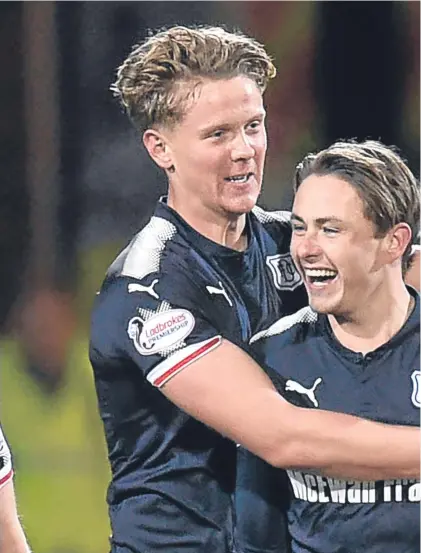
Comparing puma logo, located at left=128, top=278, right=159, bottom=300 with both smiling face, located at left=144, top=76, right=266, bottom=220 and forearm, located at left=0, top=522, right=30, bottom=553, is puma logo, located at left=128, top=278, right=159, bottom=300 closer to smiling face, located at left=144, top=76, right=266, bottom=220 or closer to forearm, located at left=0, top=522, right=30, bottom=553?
smiling face, located at left=144, top=76, right=266, bottom=220

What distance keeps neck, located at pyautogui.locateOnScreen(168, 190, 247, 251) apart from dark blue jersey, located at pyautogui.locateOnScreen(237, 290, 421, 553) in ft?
0.52

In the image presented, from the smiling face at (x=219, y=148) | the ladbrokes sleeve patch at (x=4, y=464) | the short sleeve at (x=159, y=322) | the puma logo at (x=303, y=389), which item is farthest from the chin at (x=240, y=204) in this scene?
the ladbrokes sleeve patch at (x=4, y=464)

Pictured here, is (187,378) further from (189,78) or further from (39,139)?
(39,139)

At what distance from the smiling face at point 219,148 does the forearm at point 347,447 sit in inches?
10.8

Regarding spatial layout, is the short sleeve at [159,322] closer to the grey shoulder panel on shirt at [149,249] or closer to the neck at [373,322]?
the grey shoulder panel on shirt at [149,249]

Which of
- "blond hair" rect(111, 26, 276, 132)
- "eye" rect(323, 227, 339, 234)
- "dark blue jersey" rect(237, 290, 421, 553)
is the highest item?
"blond hair" rect(111, 26, 276, 132)

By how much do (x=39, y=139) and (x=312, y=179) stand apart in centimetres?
52

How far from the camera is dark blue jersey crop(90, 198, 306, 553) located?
43.8 inches

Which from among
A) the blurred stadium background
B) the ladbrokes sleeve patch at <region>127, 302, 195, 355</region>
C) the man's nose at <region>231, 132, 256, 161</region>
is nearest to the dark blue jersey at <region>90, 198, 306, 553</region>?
the ladbrokes sleeve patch at <region>127, 302, 195, 355</region>

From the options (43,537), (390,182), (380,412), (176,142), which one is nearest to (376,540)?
(380,412)

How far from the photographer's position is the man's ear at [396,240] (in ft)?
3.48

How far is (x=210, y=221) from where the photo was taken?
1.19 meters

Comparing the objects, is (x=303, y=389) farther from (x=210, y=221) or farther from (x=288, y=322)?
(x=210, y=221)

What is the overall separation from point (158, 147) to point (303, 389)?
343 millimetres
